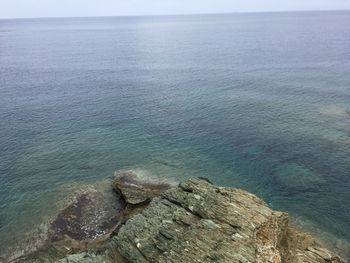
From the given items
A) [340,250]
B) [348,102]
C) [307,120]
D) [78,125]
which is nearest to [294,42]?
[348,102]

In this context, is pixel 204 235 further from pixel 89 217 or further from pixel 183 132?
pixel 183 132

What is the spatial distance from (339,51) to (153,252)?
16235cm

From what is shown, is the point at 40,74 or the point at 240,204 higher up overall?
the point at 240,204

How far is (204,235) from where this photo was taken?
33.4m

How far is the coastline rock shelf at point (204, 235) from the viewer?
3203 cm

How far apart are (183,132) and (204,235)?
142ft

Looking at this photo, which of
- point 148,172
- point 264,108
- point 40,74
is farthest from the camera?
point 40,74

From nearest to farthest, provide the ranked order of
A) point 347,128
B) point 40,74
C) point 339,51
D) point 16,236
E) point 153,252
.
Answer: point 153,252 → point 16,236 → point 347,128 → point 40,74 → point 339,51

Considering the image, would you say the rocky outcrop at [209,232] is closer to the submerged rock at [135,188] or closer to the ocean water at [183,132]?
the submerged rock at [135,188]

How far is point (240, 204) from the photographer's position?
38031mm

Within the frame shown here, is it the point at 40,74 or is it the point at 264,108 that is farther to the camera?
the point at 40,74

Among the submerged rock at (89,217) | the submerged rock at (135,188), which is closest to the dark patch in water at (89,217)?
the submerged rock at (89,217)

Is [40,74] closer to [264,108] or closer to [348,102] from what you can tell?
[264,108]

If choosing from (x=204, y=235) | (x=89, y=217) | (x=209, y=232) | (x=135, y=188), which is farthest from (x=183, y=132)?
(x=204, y=235)
